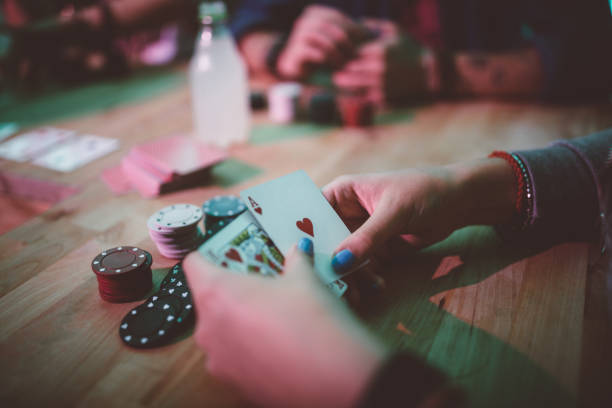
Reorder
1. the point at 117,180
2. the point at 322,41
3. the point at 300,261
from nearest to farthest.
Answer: the point at 300,261
the point at 117,180
the point at 322,41

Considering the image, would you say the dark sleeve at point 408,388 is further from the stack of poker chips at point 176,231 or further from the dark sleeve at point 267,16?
the dark sleeve at point 267,16

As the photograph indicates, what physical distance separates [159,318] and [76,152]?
1.07 m

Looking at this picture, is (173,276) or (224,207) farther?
(224,207)

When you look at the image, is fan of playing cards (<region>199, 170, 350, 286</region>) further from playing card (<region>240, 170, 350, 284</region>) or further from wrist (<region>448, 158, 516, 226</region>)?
wrist (<region>448, 158, 516, 226</region>)

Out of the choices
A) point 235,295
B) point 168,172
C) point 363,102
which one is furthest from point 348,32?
point 235,295

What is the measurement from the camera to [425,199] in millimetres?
880

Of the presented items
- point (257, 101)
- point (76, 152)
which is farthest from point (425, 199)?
point (76, 152)

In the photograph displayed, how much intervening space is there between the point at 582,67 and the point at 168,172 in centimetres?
171

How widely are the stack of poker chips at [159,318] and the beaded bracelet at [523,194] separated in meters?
0.77

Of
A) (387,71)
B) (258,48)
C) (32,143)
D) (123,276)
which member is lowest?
(123,276)

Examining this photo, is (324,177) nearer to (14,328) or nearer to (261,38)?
(14,328)

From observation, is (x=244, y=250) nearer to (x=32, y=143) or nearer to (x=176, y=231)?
(x=176, y=231)

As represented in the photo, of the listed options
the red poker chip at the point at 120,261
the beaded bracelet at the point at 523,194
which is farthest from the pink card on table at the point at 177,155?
the beaded bracelet at the point at 523,194

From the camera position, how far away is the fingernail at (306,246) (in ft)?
2.46
